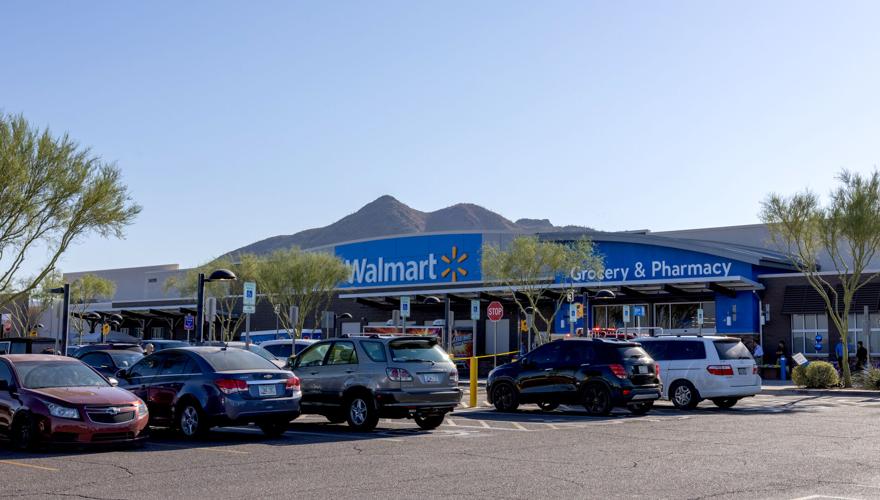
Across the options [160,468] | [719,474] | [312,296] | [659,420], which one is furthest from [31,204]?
[312,296]

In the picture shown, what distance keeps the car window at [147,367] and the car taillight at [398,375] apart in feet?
12.9

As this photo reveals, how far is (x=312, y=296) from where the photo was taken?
5091 cm

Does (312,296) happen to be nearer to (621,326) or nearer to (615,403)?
(621,326)

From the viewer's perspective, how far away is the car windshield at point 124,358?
22.3 metres

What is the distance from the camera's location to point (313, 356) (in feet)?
61.0

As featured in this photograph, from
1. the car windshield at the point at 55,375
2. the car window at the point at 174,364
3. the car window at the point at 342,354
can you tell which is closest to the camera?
the car windshield at the point at 55,375

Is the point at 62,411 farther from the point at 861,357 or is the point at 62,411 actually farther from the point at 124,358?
the point at 861,357

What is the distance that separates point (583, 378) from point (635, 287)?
2542 centimetres

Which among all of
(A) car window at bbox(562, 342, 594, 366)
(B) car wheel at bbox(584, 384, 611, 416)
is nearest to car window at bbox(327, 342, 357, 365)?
(A) car window at bbox(562, 342, 594, 366)

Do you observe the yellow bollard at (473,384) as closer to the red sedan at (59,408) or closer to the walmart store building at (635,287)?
the red sedan at (59,408)

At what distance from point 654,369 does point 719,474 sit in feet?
32.5

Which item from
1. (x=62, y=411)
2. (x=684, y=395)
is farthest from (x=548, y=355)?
(x=62, y=411)

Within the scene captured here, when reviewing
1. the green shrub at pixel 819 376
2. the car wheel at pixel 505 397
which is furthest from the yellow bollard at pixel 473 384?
the green shrub at pixel 819 376

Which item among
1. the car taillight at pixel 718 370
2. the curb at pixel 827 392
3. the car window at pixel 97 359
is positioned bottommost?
the curb at pixel 827 392
